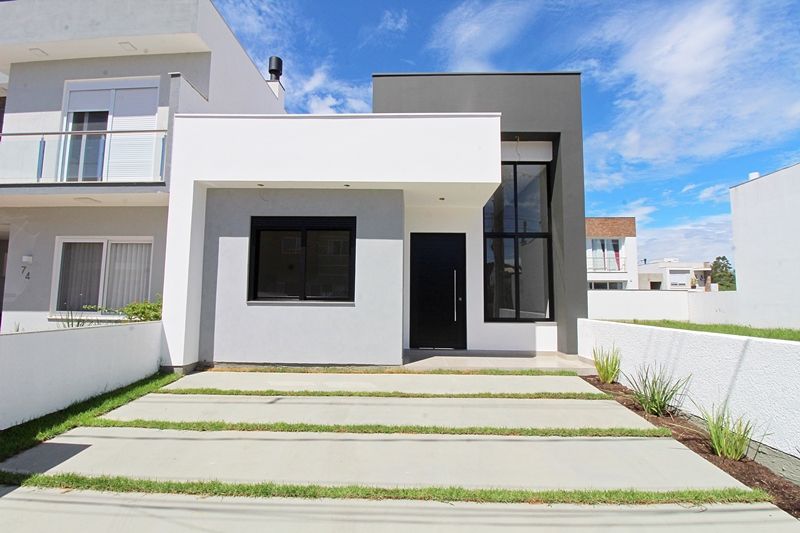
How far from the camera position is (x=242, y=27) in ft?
37.1

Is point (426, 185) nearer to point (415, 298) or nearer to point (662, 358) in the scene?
point (415, 298)

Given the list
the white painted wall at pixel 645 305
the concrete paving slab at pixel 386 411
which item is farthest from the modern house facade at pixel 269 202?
the white painted wall at pixel 645 305

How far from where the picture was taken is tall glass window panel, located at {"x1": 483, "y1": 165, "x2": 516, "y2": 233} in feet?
32.6

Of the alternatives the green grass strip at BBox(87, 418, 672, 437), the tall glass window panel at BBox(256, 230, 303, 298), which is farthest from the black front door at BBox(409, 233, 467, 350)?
the green grass strip at BBox(87, 418, 672, 437)

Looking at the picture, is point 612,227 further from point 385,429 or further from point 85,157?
point 85,157

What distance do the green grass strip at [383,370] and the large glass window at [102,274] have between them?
329 cm

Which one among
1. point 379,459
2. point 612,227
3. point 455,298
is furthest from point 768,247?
point 379,459

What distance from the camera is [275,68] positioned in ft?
49.6

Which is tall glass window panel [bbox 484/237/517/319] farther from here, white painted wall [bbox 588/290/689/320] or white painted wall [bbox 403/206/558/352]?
white painted wall [bbox 588/290/689/320]

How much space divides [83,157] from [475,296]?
9017 mm

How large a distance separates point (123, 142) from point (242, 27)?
5.57m

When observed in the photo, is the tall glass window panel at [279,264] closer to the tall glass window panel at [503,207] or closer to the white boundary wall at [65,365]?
the white boundary wall at [65,365]

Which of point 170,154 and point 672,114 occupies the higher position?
point 672,114

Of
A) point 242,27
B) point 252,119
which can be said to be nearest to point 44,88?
point 242,27
